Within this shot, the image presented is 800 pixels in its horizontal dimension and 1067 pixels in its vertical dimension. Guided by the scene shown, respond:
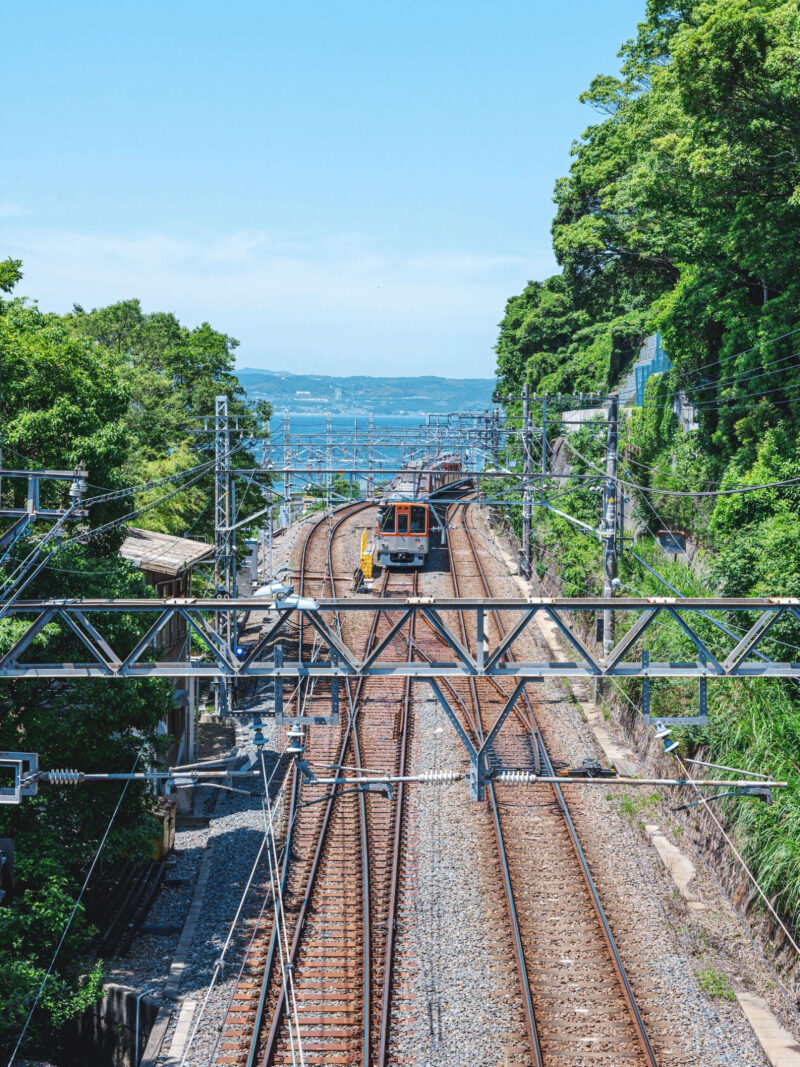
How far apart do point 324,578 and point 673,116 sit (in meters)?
14.1

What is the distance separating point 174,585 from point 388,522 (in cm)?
1083

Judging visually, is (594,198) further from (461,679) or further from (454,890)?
(454,890)

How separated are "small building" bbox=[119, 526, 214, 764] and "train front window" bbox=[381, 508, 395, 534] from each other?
1031cm

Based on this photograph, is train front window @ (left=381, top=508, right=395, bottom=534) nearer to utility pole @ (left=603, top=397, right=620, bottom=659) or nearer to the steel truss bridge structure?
utility pole @ (left=603, top=397, right=620, bottom=659)

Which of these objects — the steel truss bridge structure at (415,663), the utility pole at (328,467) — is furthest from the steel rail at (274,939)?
the utility pole at (328,467)

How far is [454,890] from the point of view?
1216 centimetres

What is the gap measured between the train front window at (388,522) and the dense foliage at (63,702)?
49.4ft

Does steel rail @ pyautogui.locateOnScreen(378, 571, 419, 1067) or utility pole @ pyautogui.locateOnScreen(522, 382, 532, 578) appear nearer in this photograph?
steel rail @ pyautogui.locateOnScreen(378, 571, 419, 1067)

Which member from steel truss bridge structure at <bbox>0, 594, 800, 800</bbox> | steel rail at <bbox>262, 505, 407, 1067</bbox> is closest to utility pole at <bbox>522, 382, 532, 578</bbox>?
steel rail at <bbox>262, 505, 407, 1067</bbox>

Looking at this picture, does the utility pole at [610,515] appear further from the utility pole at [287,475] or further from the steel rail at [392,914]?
the utility pole at [287,475]

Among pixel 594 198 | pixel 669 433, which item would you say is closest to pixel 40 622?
pixel 669 433

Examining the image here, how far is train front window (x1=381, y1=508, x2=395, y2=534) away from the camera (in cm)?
2820

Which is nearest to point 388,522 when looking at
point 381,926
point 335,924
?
point 335,924

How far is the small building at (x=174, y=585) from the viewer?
15898 millimetres
